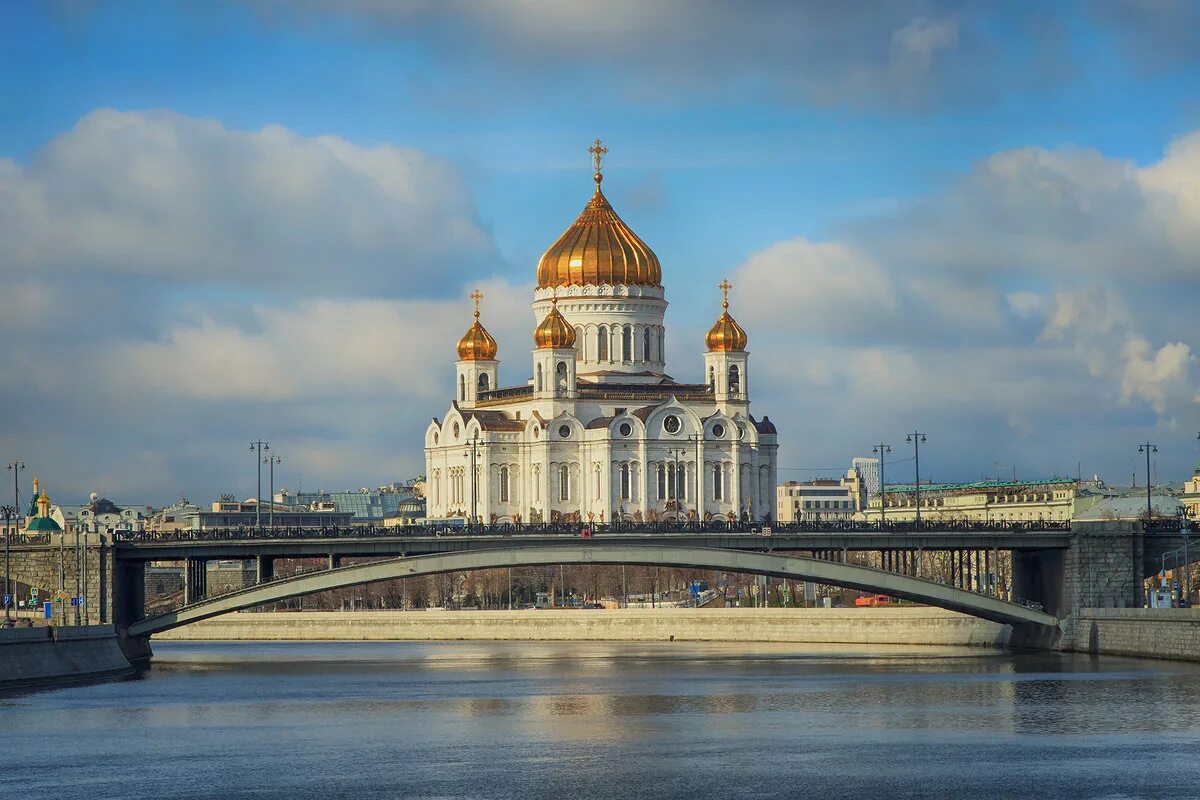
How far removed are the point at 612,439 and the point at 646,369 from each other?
8.42m

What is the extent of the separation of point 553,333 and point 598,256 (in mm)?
6448

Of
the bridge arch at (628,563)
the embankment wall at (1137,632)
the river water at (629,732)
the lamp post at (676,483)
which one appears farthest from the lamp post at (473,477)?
the embankment wall at (1137,632)

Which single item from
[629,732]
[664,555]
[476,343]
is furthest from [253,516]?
[629,732]

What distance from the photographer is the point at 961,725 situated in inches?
2291

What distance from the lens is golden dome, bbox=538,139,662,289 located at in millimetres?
128250

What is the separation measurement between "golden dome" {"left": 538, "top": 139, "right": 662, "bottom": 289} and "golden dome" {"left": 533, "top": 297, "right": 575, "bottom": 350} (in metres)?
4.35

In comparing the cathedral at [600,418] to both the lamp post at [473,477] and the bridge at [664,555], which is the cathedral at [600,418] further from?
the bridge at [664,555]

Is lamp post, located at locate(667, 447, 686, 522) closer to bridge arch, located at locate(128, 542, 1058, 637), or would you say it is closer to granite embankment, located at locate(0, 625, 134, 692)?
bridge arch, located at locate(128, 542, 1058, 637)

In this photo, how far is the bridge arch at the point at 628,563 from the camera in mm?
80375

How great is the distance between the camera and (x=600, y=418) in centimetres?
12475

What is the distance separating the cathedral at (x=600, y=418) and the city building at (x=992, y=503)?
11709mm

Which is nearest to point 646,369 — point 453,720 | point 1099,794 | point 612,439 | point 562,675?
point 612,439

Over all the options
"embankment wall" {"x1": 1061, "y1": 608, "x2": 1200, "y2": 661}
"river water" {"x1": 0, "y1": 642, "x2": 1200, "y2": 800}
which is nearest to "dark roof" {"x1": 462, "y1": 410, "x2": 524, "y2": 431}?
"river water" {"x1": 0, "y1": 642, "x2": 1200, "y2": 800}

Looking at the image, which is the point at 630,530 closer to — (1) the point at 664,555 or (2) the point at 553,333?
(1) the point at 664,555
